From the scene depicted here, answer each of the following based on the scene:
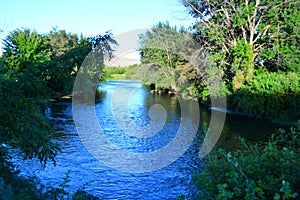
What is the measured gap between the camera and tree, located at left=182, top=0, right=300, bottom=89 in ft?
70.7

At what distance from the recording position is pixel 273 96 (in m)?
19.3

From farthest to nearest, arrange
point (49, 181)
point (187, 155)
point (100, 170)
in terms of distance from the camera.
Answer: point (187, 155) → point (100, 170) → point (49, 181)

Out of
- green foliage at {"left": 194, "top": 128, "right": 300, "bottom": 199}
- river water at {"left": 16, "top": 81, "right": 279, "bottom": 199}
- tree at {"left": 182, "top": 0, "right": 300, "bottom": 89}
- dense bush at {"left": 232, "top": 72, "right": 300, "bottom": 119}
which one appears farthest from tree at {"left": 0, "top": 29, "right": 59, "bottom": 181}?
tree at {"left": 182, "top": 0, "right": 300, "bottom": 89}

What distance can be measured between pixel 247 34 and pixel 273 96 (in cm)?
731

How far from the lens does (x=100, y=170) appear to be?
9.85 meters

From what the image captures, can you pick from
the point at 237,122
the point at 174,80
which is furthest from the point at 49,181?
the point at 174,80

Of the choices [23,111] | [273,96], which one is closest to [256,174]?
[23,111]

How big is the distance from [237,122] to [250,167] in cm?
1591

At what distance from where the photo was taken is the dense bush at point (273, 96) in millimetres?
18812

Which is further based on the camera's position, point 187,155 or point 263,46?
point 263,46

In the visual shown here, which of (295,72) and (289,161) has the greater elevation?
(295,72)

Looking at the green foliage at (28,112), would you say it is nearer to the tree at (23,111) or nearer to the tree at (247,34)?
the tree at (23,111)

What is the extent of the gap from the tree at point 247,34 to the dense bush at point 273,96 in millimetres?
2001

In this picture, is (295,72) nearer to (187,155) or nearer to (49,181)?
(187,155)
